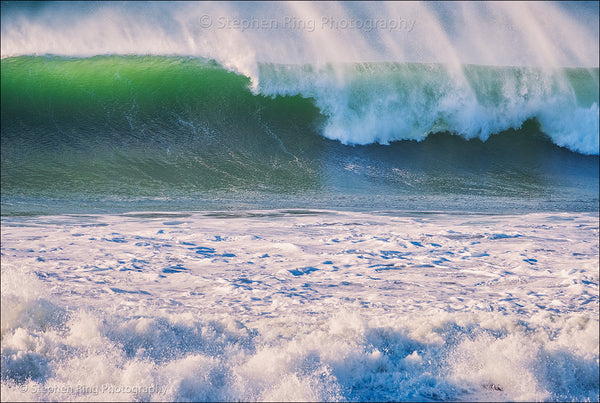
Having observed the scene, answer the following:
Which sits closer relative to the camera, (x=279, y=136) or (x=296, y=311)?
(x=296, y=311)

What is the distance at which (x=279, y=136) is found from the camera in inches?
407

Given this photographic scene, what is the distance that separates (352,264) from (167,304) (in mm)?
1556

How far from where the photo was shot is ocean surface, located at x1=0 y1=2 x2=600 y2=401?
8.30ft

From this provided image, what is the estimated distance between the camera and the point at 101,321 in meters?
2.79

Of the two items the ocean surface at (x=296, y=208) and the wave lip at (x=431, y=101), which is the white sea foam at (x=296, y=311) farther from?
the wave lip at (x=431, y=101)

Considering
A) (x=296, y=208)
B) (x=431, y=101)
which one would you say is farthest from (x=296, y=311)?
(x=431, y=101)

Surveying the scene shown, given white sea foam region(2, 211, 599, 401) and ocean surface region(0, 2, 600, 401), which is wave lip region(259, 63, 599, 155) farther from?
white sea foam region(2, 211, 599, 401)

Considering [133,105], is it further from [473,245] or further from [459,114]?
[473,245]

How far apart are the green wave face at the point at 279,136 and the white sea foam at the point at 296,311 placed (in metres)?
2.18

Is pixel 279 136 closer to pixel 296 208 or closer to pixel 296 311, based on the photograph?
pixel 296 208

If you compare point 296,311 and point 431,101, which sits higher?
point 431,101

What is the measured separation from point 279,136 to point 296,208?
11.8 ft

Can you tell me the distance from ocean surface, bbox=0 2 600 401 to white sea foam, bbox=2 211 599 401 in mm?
16

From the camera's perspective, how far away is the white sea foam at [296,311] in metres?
2.38
